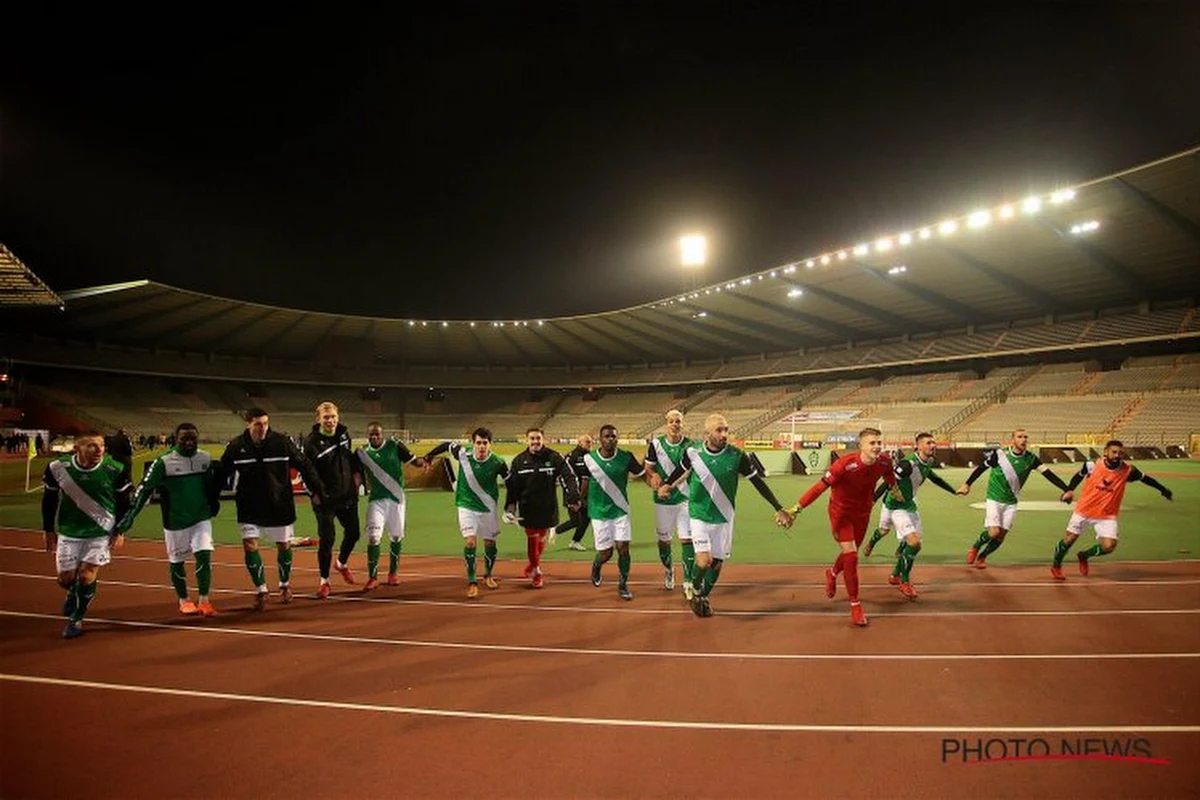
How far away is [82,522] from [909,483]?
9.43 meters

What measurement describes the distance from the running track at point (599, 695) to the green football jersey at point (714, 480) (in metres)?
1.10

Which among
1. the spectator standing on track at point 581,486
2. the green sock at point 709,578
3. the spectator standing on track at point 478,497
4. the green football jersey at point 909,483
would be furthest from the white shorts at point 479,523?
the green football jersey at point 909,483

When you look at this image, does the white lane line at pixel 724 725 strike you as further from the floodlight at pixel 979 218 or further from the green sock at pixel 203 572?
the floodlight at pixel 979 218

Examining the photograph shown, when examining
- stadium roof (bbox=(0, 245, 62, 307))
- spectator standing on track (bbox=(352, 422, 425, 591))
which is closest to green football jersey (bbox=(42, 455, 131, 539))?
spectator standing on track (bbox=(352, 422, 425, 591))

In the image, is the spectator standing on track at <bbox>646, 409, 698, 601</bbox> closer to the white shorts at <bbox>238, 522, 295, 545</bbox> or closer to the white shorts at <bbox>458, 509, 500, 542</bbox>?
the white shorts at <bbox>458, 509, 500, 542</bbox>

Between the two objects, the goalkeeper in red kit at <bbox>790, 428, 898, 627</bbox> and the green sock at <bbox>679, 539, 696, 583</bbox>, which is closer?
the goalkeeper in red kit at <bbox>790, 428, 898, 627</bbox>

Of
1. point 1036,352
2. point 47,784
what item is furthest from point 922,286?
point 47,784

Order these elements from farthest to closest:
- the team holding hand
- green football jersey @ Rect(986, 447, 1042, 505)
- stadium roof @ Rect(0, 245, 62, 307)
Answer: stadium roof @ Rect(0, 245, 62, 307) < green football jersey @ Rect(986, 447, 1042, 505) < the team holding hand

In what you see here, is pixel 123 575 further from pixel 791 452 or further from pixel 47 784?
pixel 791 452

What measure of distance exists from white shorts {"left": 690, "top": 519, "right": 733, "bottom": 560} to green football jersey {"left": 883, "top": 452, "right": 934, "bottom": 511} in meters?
2.49

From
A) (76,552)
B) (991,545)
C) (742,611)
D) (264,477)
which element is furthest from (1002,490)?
(76,552)

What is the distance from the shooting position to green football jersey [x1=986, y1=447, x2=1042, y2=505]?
27.8 feet

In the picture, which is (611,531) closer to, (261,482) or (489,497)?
(489,497)

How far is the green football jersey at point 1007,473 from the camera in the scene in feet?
27.8
